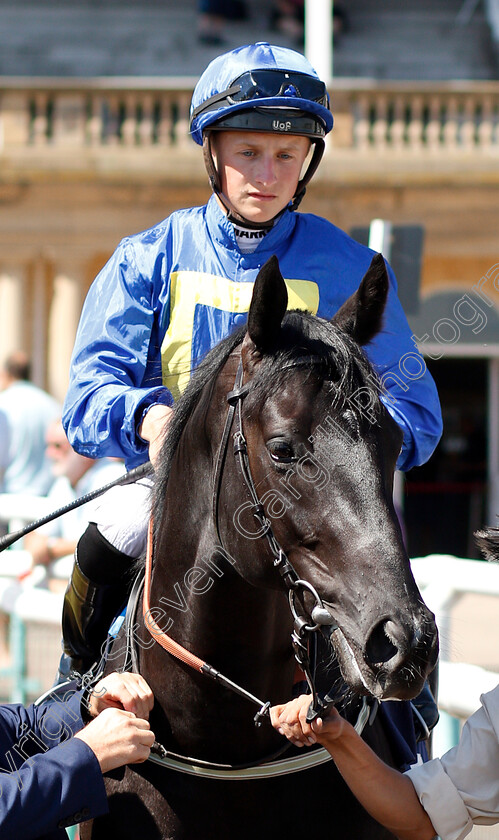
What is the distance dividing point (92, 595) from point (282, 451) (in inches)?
36.1

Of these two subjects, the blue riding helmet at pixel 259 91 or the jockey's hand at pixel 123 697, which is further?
the blue riding helmet at pixel 259 91

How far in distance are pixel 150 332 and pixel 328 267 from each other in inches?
18.0

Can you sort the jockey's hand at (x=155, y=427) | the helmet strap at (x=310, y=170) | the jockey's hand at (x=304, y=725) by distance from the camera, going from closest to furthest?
the jockey's hand at (x=304, y=725) → the jockey's hand at (x=155, y=427) → the helmet strap at (x=310, y=170)

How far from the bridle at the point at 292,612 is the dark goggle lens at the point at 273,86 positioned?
0.76 metres

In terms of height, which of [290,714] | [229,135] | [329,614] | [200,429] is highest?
[229,135]

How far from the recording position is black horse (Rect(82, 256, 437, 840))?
1584 mm

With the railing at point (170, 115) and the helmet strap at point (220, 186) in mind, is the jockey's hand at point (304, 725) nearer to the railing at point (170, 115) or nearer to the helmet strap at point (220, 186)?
the helmet strap at point (220, 186)

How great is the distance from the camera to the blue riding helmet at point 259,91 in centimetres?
226

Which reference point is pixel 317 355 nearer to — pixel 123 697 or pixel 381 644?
pixel 381 644

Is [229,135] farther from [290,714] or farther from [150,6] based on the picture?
[150,6]

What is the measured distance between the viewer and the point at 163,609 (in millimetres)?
2053

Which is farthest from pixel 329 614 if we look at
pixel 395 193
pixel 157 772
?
pixel 395 193

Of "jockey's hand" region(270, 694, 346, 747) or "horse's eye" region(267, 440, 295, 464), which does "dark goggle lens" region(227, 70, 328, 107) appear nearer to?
"horse's eye" region(267, 440, 295, 464)

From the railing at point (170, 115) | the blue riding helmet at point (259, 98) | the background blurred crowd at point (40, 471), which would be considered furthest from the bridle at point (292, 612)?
the railing at point (170, 115)
